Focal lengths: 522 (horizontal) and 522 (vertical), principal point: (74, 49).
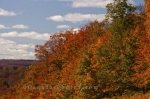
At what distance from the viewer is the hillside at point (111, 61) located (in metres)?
69.5

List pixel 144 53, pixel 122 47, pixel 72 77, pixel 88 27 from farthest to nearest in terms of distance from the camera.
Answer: pixel 88 27
pixel 72 77
pixel 122 47
pixel 144 53

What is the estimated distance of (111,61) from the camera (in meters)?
72.9

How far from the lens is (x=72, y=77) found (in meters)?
78.1

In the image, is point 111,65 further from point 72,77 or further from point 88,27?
point 88,27

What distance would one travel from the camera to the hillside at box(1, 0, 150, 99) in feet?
228

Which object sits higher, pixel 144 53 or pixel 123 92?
pixel 144 53

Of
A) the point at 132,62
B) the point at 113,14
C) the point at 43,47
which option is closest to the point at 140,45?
the point at 132,62

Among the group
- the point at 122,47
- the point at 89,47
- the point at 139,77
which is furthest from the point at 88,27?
the point at 139,77

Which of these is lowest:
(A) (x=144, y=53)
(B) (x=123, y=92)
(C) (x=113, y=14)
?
(B) (x=123, y=92)

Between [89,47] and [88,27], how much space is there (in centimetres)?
1661

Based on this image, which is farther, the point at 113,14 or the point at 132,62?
the point at 113,14

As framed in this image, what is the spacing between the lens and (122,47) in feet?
240

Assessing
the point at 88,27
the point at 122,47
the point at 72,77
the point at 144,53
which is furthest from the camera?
the point at 88,27

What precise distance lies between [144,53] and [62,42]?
30.1 meters
